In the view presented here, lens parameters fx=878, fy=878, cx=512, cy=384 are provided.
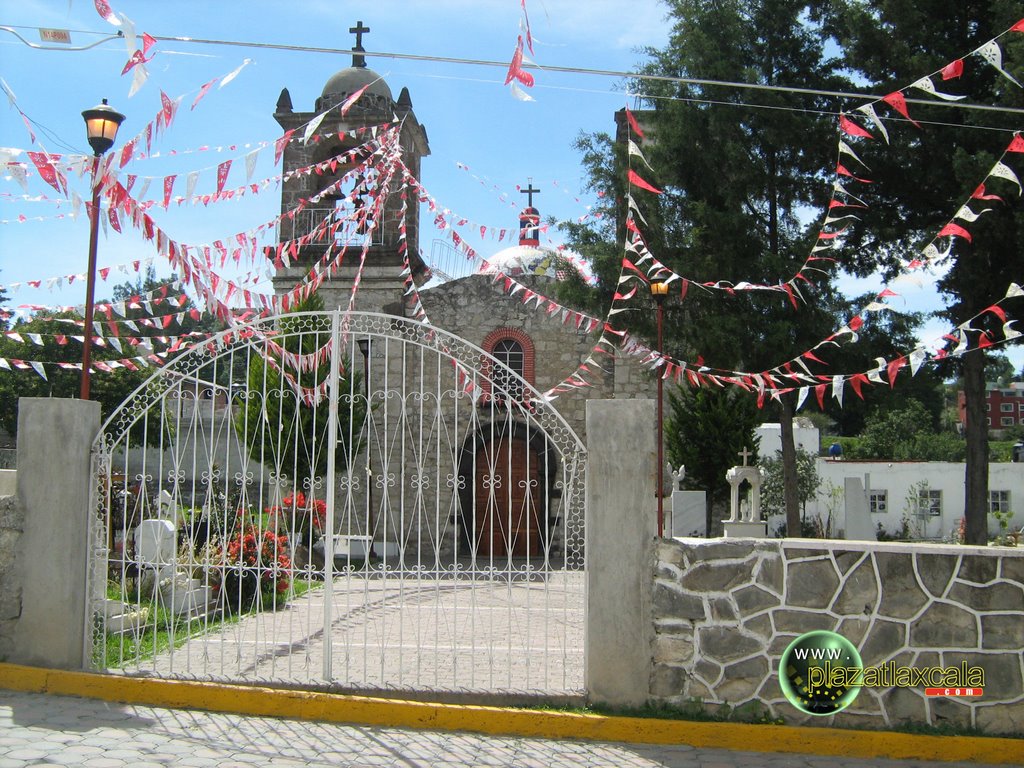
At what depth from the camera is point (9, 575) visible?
6.39 meters

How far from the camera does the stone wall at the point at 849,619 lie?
5.60 m

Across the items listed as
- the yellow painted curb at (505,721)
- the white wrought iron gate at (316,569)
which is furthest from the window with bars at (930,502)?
the yellow painted curb at (505,721)

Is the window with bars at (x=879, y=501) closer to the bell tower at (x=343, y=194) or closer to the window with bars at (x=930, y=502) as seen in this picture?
the window with bars at (x=930, y=502)

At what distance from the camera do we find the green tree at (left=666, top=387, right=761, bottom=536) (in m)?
17.5

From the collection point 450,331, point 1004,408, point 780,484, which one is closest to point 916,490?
point 780,484

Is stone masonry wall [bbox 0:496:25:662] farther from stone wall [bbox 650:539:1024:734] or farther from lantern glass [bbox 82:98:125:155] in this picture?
stone wall [bbox 650:539:1024:734]

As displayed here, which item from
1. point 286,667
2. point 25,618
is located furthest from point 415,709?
point 25,618

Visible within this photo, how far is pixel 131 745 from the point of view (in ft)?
16.8

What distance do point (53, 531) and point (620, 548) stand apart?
13.4ft

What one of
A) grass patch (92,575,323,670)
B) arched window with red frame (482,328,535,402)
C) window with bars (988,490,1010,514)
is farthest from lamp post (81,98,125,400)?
window with bars (988,490,1010,514)

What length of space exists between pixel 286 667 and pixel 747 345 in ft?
28.7

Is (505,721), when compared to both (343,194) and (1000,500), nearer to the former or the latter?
(343,194)

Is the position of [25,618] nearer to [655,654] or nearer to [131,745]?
[131,745]

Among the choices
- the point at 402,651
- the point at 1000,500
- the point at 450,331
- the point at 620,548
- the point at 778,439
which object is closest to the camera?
the point at 620,548
